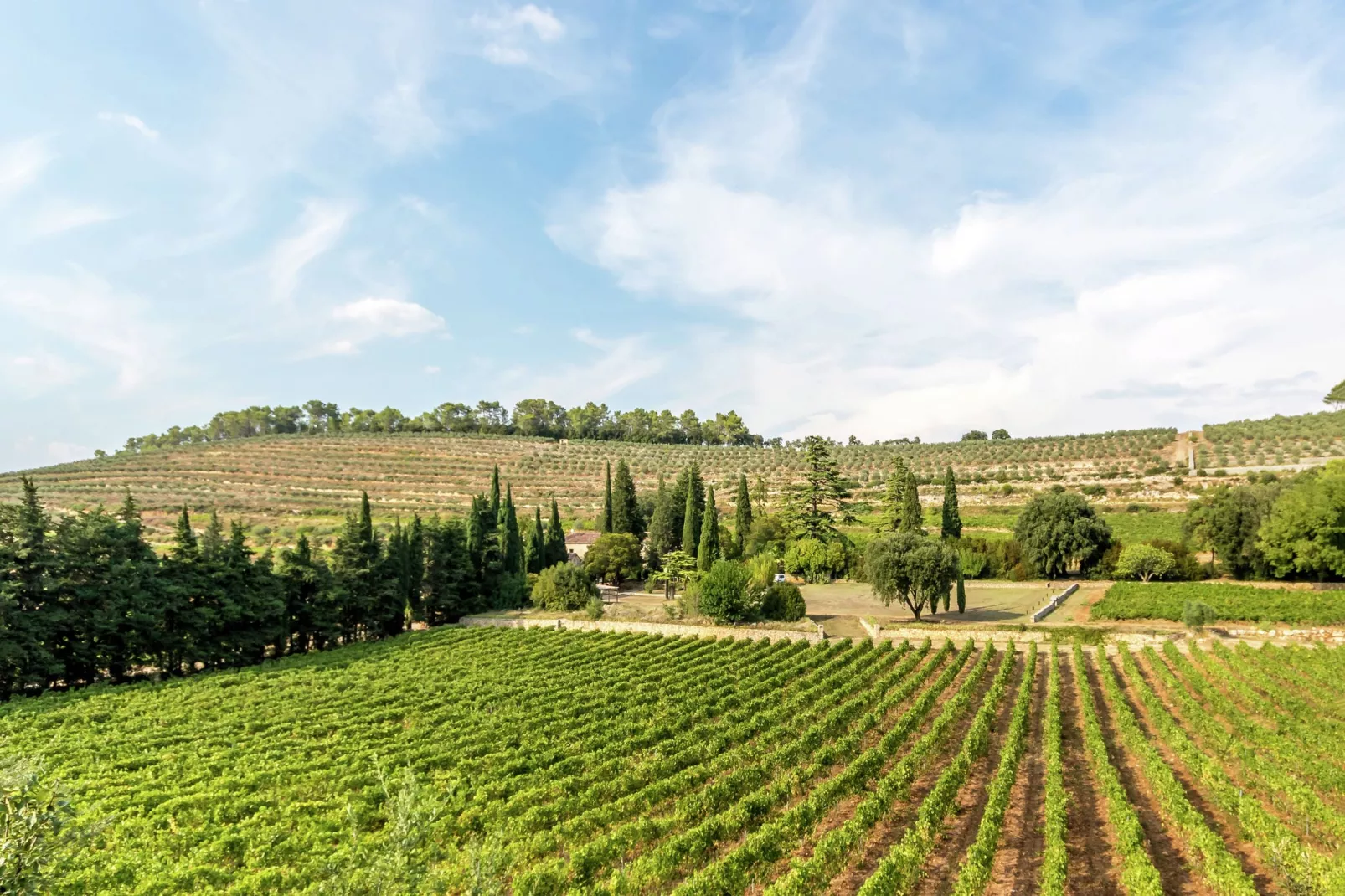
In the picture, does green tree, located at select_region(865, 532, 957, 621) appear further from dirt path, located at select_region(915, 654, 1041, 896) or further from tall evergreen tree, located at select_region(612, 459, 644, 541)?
tall evergreen tree, located at select_region(612, 459, 644, 541)

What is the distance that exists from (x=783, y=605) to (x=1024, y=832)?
25.1 meters

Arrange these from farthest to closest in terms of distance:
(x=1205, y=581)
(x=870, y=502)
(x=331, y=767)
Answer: (x=870, y=502), (x=1205, y=581), (x=331, y=767)

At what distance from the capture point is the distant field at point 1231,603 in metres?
33.7

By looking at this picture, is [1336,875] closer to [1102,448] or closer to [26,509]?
[26,509]

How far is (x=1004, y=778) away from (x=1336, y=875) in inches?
253

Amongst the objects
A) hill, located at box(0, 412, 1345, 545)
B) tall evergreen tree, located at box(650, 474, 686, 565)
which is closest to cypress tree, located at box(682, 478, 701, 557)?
tall evergreen tree, located at box(650, 474, 686, 565)

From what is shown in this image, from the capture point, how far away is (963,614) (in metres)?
41.5

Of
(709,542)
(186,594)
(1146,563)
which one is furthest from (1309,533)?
(186,594)

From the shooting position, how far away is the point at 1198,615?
3331 centimetres

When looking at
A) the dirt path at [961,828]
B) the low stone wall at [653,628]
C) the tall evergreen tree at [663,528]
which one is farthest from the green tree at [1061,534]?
the dirt path at [961,828]

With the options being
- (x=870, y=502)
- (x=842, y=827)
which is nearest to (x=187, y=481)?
(x=870, y=502)

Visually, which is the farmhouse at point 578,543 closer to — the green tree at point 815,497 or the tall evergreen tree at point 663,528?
the tall evergreen tree at point 663,528

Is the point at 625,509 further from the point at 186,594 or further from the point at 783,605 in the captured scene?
the point at 186,594

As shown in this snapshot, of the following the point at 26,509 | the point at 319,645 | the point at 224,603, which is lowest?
the point at 319,645
